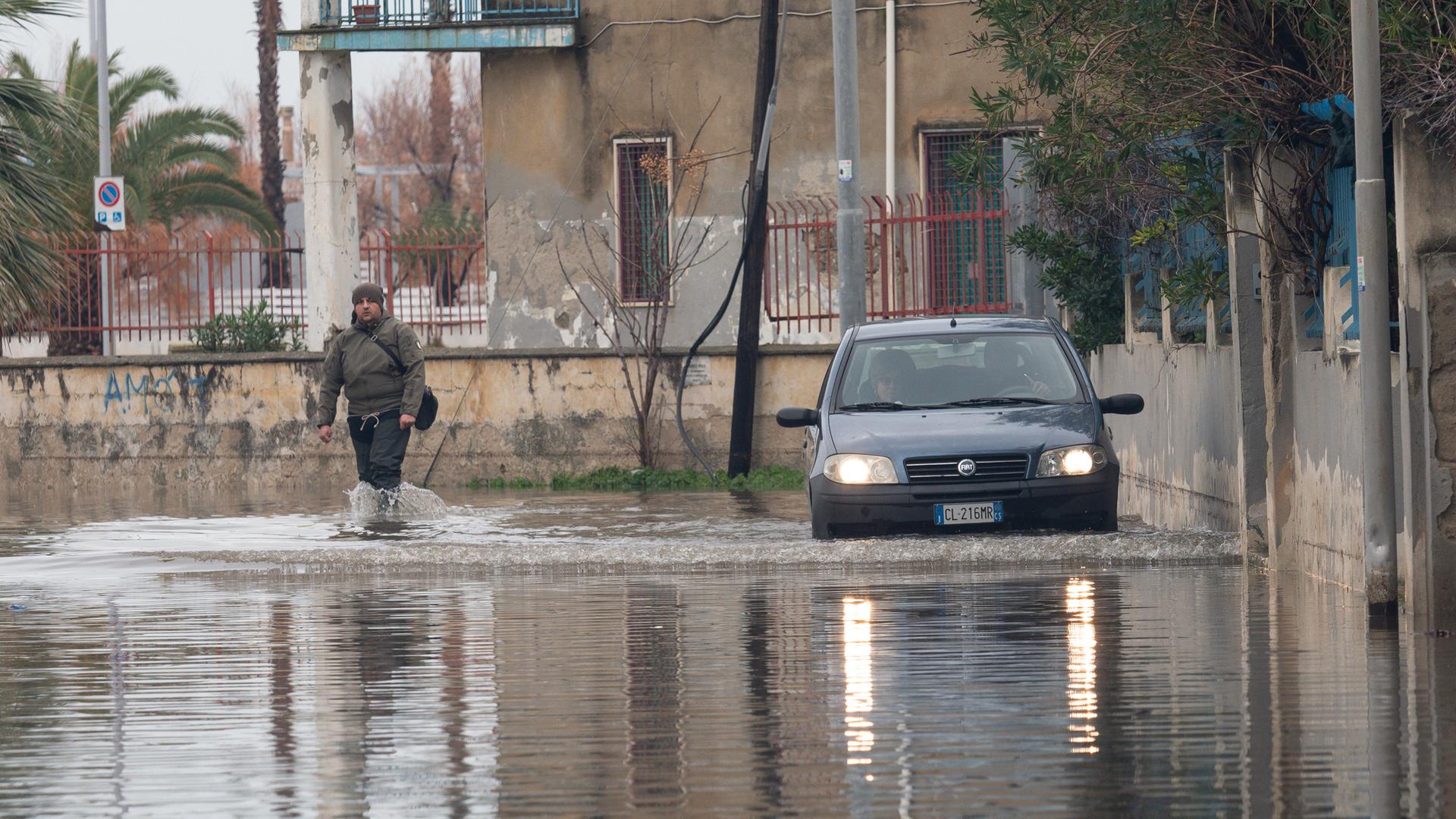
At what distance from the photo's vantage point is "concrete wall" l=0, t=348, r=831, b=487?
23734 mm

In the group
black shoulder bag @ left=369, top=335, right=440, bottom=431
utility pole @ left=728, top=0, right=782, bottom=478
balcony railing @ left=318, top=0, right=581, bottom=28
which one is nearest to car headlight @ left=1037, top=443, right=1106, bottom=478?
black shoulder bag @ left=369, top=335, right=440, bottom=431

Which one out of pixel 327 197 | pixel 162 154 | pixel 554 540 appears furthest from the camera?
pixel 162 154

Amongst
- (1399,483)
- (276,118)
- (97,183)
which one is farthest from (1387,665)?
(276,118)

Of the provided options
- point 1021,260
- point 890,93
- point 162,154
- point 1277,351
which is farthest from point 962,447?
point 162,154

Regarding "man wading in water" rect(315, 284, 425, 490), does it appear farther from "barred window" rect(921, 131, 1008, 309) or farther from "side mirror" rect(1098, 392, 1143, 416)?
"barred window" rect(921, 131, 1008, 309)

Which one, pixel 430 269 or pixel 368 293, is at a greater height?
pixel 430 269

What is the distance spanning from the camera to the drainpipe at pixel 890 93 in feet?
81.5

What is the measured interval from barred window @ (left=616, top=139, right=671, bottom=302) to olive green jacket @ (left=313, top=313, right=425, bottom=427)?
7.33 metres

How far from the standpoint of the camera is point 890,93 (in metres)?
24.8

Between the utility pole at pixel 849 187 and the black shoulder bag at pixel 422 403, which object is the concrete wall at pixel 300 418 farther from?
the black shoulder bag at pixel 422 403

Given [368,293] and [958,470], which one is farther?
[368,293]

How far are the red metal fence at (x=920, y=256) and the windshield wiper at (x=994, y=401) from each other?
8.36m

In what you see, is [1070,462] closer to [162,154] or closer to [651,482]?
[651,482]

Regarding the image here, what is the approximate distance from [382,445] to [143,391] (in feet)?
25.6
